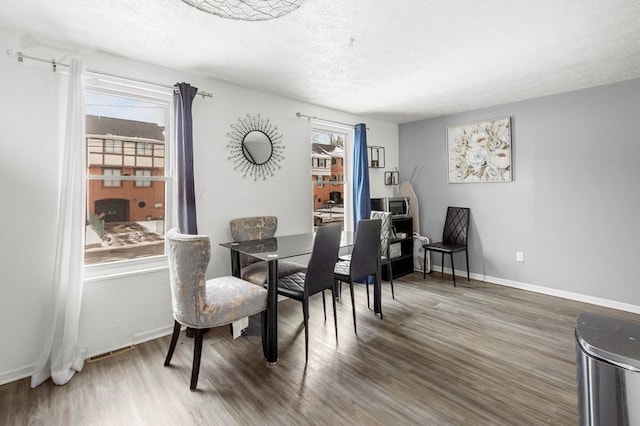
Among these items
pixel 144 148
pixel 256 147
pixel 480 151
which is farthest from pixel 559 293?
pixel 144 148

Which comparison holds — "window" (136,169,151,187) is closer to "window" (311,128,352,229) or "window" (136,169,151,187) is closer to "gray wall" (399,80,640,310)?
"window" (311,128,352,229)

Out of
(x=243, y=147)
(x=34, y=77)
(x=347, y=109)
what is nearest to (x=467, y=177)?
(x=347, y=109)

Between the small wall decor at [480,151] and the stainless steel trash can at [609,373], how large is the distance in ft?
11.7

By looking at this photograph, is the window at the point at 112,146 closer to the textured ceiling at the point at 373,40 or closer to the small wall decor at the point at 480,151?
the textured ceiling at the point at 373,40

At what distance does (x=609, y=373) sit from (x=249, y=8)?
6.96 ft

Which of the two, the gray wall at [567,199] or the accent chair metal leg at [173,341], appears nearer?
the accent chair metal leg at [173,341]

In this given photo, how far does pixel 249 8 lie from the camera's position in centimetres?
176

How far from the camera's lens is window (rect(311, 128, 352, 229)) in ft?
13.4

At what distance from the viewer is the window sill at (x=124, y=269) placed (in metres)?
2.44

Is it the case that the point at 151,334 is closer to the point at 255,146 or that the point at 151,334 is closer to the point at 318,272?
the point at 318,272

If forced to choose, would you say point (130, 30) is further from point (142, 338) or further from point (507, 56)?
point (507, 56)

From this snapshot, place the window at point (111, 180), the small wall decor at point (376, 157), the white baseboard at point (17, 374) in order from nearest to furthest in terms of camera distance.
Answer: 1. the white baseboard at point (17, 374)
2. the window at point (111, 180)
3. the small wall decor at point (376, 157)

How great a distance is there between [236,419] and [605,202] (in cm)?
399

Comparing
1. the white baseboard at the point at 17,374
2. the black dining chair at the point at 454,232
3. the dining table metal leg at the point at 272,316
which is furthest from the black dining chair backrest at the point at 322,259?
the black dining chair at the point at 454,232
